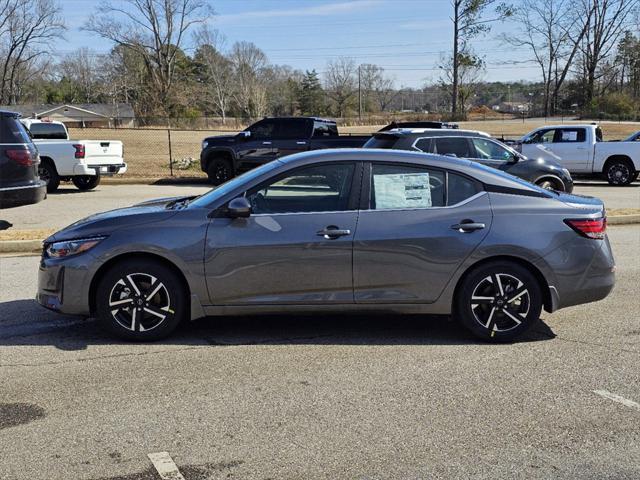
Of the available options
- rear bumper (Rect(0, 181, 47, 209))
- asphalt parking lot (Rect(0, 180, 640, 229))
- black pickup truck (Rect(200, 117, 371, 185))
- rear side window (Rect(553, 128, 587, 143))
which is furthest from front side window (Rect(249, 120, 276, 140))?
rear bumper (Rect(0, 181, 47, 209))

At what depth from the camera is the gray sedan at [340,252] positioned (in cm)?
541

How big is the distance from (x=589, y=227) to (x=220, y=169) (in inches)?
624

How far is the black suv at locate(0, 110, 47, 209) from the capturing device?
10.3 meters

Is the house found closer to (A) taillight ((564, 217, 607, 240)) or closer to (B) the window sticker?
(B) the window sticker

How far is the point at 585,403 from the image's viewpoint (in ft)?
14.5

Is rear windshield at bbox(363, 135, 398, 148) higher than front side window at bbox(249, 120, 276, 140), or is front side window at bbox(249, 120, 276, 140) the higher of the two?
front side window at bbox(249, 120, 276, 140)

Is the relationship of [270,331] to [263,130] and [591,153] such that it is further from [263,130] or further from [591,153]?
[591,153]

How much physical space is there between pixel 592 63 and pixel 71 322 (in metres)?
83.2

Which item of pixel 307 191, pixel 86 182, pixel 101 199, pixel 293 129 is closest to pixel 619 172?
pixel 293 129

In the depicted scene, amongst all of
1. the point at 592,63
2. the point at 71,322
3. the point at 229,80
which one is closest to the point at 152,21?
the point at 229,80

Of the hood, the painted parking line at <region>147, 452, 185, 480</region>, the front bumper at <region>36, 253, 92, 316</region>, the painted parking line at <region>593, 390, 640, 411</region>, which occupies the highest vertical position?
the hood

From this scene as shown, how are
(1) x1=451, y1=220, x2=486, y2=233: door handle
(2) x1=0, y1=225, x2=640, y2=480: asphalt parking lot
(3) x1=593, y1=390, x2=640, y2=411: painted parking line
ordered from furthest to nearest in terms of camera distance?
(1) x1=451, y1=220, x2=486, y2=233: door handle → (3) x1=593, y1=390, x2=640, y2=411: painted parking line → (2) x1=0, y1=225, x2=640, y2=480: asphalt parking lot

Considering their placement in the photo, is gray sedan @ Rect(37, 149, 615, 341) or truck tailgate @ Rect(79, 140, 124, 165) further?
truck tailgate @ Rect(79, 140, 124, 165)

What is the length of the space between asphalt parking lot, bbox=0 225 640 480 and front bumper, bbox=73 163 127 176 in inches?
473
